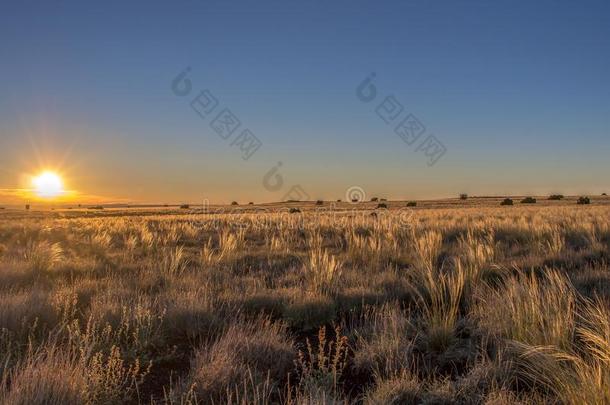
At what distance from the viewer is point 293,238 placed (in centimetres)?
1498

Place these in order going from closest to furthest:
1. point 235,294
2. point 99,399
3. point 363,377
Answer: point 99,399 < point 363,377 < point 235,294

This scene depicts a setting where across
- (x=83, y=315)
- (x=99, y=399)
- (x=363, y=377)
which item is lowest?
(x=363, y=377)

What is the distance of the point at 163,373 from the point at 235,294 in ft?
7.32

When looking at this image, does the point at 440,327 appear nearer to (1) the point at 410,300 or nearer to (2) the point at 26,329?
(1) the point at 410,300

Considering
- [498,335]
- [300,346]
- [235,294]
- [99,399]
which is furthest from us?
[235,294]

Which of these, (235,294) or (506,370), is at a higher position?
(235,294)

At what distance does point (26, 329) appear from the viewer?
4.69 m

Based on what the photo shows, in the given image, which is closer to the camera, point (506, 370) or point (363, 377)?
point (506, 370)

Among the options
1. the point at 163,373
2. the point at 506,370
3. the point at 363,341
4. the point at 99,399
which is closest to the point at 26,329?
the point at 163,373

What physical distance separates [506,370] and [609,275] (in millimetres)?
4804

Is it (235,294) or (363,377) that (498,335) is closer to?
(363,377)

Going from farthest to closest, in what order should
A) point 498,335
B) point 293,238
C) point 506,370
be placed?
point 293,238
point 498,335
point 506,370

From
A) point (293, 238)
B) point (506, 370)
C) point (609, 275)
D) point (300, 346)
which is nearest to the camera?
point (506, 370)

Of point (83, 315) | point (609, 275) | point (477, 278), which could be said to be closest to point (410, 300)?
point (477, 278)
